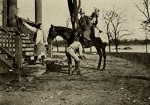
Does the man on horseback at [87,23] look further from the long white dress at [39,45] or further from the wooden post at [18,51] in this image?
the wooden post at [18,51]

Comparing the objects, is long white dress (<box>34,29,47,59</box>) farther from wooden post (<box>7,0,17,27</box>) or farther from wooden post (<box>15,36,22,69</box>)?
wooden post (<box>7,0,17,27</box>)

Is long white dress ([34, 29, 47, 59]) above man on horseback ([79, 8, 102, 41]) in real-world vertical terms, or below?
below

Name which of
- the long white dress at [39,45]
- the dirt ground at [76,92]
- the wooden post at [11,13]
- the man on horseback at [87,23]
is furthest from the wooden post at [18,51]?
the wooden post at [11,13]

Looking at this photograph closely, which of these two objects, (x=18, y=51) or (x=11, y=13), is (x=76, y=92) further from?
(x=11, y=13)

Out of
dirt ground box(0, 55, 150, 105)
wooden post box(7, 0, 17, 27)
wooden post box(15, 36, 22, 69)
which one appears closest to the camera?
dirt ground box(0, 55, 150, 105)

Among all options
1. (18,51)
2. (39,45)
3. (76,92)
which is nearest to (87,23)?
(39,45)

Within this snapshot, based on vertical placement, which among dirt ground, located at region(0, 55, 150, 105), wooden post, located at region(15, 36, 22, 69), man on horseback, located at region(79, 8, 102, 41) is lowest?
dirt ground, located at region(0, 55, 150, 105)

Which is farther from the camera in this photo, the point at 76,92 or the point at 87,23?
→ the point at 87,23

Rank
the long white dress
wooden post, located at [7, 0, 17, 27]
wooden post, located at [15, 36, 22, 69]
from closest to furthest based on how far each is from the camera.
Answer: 1. wooden post, located at [15, 36, 22, 69]
2. the long white dress
3. wooden post, located at [7, 0, 17, 27]

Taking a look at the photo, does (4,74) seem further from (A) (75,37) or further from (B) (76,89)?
(A) (75,37)

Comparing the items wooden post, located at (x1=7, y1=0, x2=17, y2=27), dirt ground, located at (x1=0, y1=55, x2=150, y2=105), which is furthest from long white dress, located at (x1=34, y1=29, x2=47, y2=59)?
wooden post, located at (x1=7, y1=0, x2=17, y2=27)

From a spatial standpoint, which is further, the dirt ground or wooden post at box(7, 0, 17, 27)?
wooden post at box(7, 0, 17, 27)

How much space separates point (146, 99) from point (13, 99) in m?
3.98

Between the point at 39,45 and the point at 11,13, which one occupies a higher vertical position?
the point at 11,13
